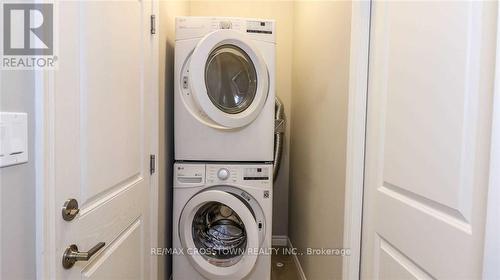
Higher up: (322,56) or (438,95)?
(322,56)

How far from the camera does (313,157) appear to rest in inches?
75.6

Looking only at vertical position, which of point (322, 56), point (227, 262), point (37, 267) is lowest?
point (227, 262)

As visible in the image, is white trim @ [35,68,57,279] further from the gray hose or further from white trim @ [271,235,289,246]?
white trim @ [271,235,289,246]

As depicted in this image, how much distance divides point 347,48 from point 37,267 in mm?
1321

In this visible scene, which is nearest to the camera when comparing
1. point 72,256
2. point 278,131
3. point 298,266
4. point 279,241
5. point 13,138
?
point 13,138

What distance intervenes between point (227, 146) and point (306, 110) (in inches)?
26.7

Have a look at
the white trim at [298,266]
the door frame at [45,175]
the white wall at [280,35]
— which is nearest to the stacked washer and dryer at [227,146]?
the white trim at [298,266]

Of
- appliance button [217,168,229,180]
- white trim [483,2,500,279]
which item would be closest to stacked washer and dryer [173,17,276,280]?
appliance button [217,168,229,180]

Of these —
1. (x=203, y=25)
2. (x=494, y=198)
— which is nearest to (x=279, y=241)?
(x=203, y=25)

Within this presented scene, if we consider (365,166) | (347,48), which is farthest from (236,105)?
(365,166)

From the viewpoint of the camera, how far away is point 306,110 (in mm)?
2129

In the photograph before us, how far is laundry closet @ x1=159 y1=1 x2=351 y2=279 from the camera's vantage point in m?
1.45

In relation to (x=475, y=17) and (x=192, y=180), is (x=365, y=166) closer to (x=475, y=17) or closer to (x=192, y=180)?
(x=475, y=17)

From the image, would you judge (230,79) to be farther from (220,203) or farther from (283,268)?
(283,268)
